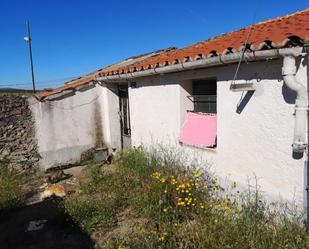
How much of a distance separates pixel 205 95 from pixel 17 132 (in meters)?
6.64

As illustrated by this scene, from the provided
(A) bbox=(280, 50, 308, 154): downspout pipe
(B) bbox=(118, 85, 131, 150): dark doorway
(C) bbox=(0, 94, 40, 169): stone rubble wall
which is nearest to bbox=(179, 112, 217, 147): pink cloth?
(A) bbox=(280, 50, 308, 154): downspout pipe

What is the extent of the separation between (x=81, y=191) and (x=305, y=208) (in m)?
4.97

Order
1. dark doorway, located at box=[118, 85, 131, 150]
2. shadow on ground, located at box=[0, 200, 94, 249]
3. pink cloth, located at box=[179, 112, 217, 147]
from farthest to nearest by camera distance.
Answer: dark doorway, located at box=[118, 85, 131, 150] → pink cloth, located at box=[179, 112, 217, 147] → shadow on ground, located at box=[0, 200, 94, 249]

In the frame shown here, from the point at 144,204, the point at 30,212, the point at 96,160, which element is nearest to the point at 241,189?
the point at 144,204

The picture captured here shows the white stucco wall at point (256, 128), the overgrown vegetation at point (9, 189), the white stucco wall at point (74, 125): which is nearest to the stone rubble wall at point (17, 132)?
the white stucco wall at point (74, 125)

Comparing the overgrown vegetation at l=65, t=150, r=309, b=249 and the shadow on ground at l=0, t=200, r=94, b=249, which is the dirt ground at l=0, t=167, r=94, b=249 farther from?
the overgrown vegetation at l=65, t=150, r=309, b=249

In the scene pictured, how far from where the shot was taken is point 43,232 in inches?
195

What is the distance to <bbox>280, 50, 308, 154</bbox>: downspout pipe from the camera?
3412 millimetres

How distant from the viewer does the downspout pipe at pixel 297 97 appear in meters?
3.41

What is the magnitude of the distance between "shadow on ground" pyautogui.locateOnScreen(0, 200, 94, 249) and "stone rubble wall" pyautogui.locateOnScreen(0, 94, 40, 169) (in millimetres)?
3286

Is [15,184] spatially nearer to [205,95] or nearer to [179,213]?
[179,213]

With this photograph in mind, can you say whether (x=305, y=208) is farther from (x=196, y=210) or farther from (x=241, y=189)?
(x=196, y=210)

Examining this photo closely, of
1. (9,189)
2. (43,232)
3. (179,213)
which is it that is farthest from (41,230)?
(179,213)

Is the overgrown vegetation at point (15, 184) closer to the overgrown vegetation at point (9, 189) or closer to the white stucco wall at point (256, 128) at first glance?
the overgrown vegetation at point (9, 189)
